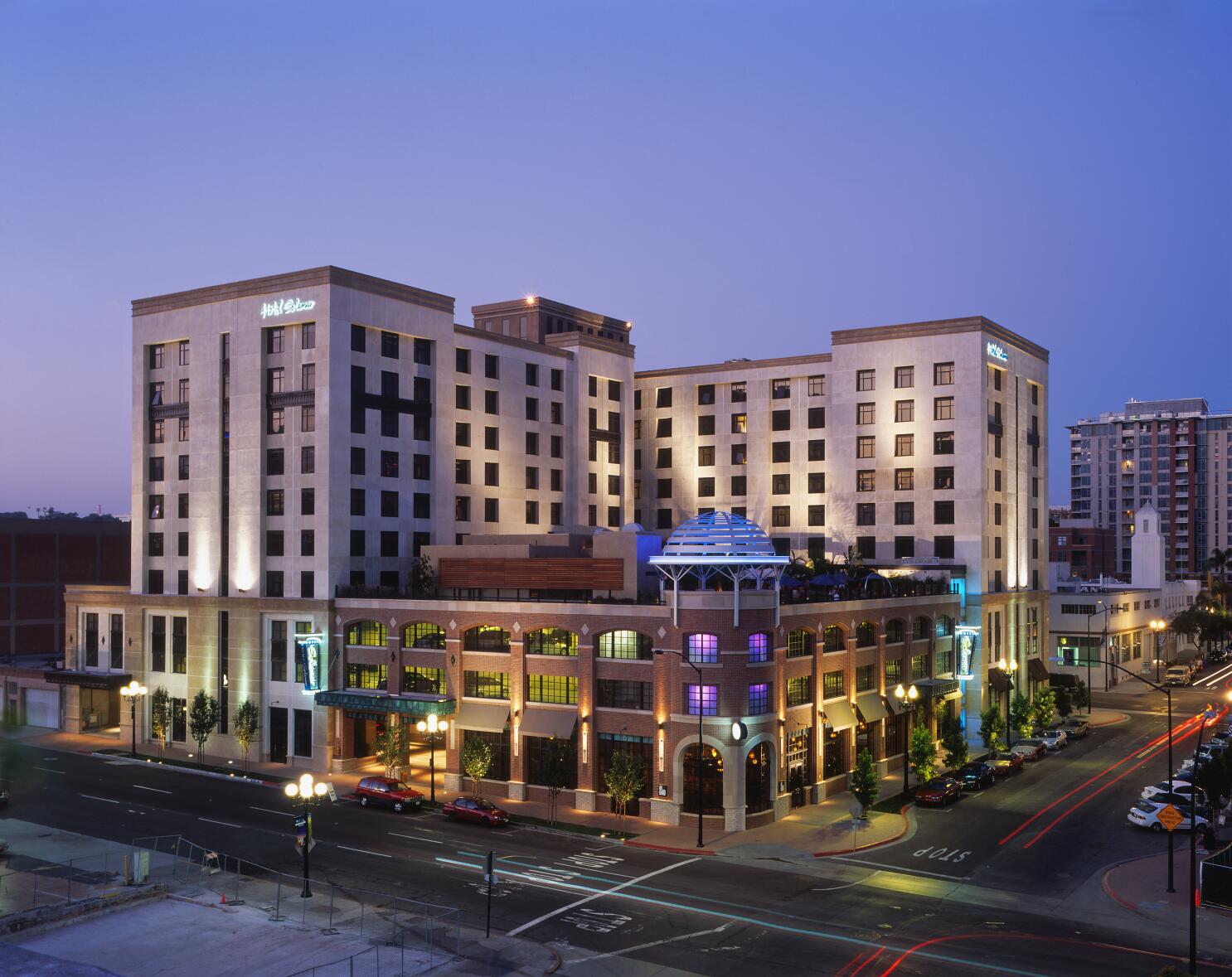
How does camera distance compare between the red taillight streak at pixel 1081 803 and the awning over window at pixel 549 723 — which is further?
the awning over window at pixel 549 723

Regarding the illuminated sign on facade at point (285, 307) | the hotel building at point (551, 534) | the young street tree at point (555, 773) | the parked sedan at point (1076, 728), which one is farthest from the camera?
the parked sedan at point (1076, 728)

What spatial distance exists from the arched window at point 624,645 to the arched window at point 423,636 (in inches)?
462

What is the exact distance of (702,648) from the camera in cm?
5769

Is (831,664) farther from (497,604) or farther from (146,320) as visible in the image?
(146,320)

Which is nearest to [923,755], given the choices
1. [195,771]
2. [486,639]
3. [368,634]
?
[486,639]

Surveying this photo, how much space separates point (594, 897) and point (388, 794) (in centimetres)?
1946

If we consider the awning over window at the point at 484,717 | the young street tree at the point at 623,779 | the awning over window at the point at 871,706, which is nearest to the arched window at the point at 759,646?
the young street tree at the point at 623,779

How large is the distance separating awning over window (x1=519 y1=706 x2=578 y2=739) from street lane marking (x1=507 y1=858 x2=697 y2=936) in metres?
13.2

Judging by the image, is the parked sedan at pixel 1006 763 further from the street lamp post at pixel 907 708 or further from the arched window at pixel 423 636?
the arched window at pixel 423 636

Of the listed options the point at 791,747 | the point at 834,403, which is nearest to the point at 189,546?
the point at 791,747

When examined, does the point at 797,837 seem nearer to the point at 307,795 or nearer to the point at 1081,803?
the point at 1081,803

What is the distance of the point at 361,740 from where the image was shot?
72000 millimetres

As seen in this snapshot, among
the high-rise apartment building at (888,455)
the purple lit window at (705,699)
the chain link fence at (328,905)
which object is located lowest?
the chain link fence at (328,905)

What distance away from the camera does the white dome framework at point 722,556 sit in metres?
57.0
